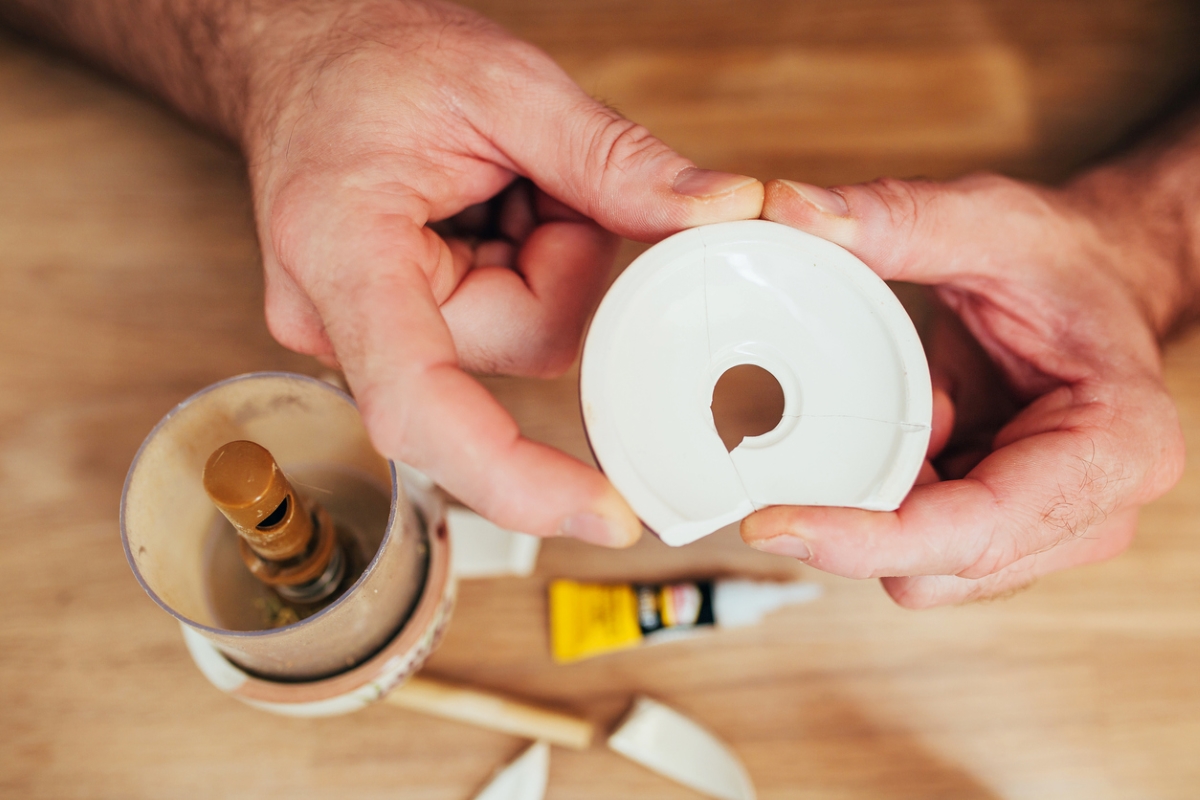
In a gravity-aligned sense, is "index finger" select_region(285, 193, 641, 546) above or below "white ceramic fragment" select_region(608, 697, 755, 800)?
above

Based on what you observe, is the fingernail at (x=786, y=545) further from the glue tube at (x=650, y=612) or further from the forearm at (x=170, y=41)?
the forearm at (x=170, y=41)

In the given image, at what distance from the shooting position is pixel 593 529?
0.48 meters

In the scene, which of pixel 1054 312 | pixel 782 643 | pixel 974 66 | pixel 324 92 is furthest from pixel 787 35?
pixel 782 643

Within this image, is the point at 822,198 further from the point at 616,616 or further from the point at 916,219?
the point at 616,616

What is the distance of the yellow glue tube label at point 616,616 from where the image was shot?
2.31 ft

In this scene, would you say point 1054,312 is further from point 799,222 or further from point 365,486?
point 365,486

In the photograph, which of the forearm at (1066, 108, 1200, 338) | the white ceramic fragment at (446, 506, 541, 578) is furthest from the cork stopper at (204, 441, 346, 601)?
the forearm at (1066, 108, 1200, 338)

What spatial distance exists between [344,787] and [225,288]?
1.69 ft

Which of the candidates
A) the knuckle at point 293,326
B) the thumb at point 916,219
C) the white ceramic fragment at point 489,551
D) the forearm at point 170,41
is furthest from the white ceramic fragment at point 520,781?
the forearm at point 170,41

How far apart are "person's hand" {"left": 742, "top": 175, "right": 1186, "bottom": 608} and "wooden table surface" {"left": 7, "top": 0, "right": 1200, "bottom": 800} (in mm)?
103

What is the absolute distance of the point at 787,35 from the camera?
0.91 m

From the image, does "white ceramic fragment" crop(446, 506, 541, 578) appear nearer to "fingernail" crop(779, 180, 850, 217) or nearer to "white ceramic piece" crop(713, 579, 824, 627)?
"white ceramic piece" crop(713, 579, 824, 627)

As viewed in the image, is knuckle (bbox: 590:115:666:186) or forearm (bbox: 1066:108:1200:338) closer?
knuckle (bbox: 590:115:666:186)

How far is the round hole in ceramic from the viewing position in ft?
2.45
